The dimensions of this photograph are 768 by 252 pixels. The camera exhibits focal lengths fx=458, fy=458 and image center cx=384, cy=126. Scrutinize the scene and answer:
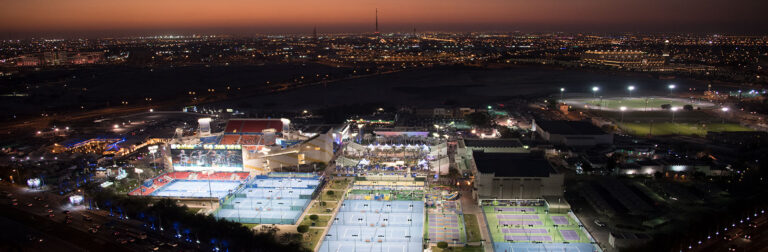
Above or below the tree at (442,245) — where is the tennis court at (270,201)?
above

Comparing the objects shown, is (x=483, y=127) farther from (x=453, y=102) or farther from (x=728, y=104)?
(x=728, y=104)

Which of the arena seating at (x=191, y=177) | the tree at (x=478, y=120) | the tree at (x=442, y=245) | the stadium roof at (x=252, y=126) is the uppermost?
the stadium roof at (x=252, y=126)

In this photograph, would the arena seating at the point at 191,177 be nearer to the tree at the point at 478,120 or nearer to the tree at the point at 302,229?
the tree at the point at 302,229

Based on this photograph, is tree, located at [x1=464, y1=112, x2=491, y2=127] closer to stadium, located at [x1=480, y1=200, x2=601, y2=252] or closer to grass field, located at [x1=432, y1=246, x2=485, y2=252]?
stadium, located at [x1=480, y1=200, x2=601, y2=252]

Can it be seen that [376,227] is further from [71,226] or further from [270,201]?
[71,226]

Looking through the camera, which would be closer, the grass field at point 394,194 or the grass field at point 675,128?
the grass field at point 394,194

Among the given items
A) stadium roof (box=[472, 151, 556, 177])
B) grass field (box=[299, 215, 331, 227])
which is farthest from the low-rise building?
grass field (box=[299, 215, 331, 227])

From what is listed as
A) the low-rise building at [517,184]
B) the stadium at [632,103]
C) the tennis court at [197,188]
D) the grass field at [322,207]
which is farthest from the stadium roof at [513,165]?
the stadium at [632,103]

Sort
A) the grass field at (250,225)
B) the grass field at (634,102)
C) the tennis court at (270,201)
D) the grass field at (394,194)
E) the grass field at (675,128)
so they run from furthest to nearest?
1. the grass field at (634,102)
2. the grass field at (675,128)
3. the grass field at (394,194)
4. the tennis court at (270,201)
5. the grass field at (250,225)

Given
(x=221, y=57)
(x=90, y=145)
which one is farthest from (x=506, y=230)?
(x=221, y=57)
